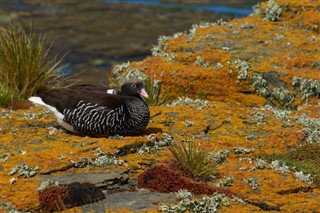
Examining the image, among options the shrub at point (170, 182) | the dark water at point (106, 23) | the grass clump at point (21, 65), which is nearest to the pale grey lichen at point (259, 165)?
the shrub at point (170, 182)

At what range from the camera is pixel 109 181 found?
426 inches

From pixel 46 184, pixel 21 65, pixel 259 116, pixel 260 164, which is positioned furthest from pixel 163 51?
pixel 46 184

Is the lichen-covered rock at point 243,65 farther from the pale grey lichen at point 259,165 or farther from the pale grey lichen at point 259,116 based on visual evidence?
the pale grey lichen at point 259,165

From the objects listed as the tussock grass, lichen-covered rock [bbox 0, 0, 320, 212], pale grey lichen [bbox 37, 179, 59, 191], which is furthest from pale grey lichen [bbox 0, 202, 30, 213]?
the tussock grass

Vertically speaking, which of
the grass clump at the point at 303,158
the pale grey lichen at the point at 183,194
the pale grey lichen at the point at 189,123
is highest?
the pale grey lichen at the point at 183,194

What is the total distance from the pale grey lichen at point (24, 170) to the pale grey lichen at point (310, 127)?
193 inches

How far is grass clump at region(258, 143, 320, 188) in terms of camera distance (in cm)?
1195

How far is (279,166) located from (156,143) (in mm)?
1981

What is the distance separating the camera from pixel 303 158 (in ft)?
40.9

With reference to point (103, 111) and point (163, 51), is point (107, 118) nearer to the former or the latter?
point (103, 111)

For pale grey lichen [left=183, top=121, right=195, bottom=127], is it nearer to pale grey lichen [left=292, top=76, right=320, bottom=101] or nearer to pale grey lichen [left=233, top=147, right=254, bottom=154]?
pale grey lichen [left=233, top=147, right=254, bottom=154]

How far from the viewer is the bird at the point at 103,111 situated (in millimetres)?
12102

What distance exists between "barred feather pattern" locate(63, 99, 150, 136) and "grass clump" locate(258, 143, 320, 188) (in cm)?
206

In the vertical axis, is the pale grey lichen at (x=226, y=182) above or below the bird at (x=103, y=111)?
below
